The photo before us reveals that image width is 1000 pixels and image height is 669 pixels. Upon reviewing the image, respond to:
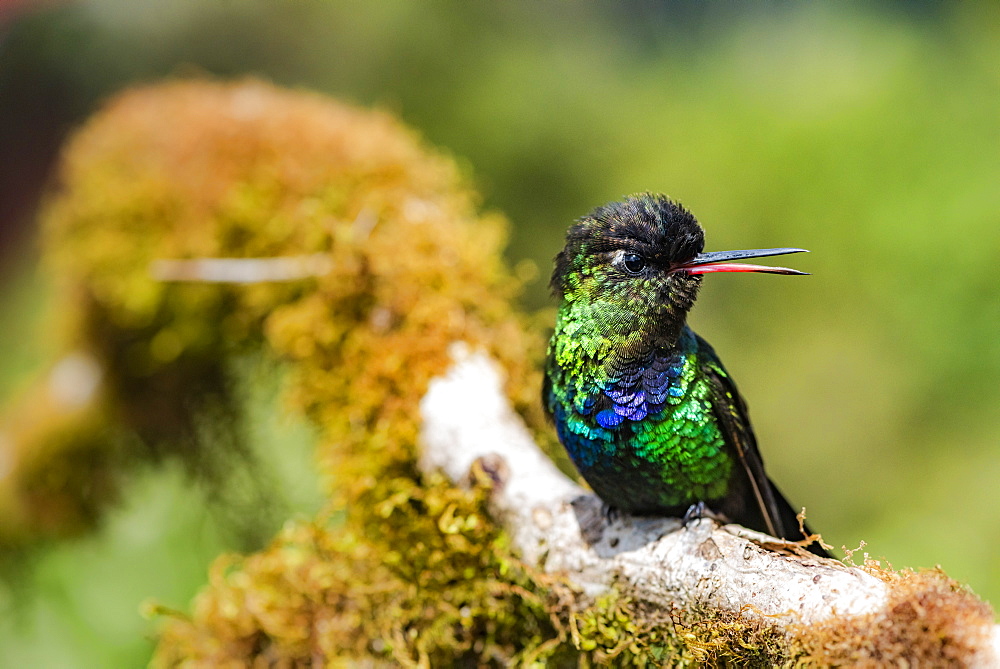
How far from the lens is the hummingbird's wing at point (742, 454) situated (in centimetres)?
177

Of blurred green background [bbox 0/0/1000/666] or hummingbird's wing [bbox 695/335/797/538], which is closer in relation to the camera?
hummingbird's wing [bbox 695/335/797/538]

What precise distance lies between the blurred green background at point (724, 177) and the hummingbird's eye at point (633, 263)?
205 cm

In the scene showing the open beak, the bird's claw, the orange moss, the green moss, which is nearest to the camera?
the orange moss

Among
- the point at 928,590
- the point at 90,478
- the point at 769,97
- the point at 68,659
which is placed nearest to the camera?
the point at 928,590

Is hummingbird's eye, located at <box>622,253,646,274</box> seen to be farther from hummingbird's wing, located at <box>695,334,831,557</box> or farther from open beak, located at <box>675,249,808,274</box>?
hummingbird's wing, located at <box>695,334,831,557</box>

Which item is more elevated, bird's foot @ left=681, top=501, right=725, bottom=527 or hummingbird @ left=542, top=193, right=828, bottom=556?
hummingbird @ left=542, top=193, right=828, bottom=556

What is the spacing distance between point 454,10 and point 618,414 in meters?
5.35

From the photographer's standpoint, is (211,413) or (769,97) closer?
(211,413)

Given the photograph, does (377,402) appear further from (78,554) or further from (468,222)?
(78,554)

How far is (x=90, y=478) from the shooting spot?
359cm

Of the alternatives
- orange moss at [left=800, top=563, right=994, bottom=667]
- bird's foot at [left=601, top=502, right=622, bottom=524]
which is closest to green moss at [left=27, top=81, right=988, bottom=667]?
orange moss at [left=800, top=563, right=994, bottom=667]

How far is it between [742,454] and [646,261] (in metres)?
0.50

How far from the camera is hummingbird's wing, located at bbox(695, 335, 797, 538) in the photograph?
5.81ft

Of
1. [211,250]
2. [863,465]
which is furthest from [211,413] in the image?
[863,465]
